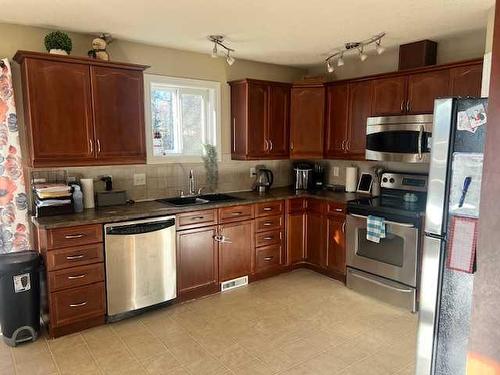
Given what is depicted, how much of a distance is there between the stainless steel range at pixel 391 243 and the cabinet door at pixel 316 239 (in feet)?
1.25

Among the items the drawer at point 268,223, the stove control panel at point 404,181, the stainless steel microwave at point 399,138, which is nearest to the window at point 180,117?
the drawer at point 268,223

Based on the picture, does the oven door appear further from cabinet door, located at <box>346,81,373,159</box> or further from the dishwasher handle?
the dishwasher handle

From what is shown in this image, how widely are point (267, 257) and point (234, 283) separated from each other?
489 mm

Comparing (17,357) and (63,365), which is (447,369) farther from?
Answer: (17,357)

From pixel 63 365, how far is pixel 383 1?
3.30m

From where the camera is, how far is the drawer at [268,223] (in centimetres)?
395

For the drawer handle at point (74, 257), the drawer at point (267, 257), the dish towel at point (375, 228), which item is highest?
the dish towel at point (375, 228)

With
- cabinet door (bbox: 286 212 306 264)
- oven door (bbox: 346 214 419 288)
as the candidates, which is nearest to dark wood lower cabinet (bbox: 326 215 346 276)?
oven door (bbox: 346 214 419 288)

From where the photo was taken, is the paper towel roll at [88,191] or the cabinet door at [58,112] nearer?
the cabinet door at [58,112]

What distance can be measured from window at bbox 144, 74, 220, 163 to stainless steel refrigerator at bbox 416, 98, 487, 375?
273 cm

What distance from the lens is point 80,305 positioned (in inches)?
113

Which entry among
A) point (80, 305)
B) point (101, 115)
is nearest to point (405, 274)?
point (80, 305)

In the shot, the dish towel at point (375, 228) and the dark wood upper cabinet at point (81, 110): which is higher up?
the dark wood upper cabinet at point (81, 110)

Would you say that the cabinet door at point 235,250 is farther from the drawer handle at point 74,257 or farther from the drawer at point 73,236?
the drawer handle at point 74,257
